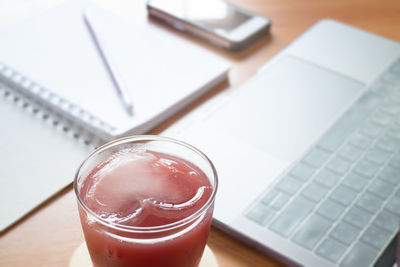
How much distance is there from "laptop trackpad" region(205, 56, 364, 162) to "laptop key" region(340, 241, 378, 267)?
150 millimetres

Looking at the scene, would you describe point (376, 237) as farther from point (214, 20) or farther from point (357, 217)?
point (214, 20)

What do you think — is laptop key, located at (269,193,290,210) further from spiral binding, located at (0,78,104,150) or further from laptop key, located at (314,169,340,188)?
spiral binding, located at (0,78,104,150)

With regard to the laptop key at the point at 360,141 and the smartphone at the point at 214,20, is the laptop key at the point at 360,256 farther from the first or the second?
the smartphone at the point at 214,20

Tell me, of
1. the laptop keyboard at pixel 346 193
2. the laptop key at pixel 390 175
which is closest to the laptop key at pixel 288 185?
the laptop keyboard at pixel 346 193

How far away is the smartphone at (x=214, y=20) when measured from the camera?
0.89m

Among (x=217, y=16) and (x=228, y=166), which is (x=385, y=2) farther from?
(x=228, y=166)

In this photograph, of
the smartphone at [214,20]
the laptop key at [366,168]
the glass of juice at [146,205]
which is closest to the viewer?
the glass of juice at [146,205]

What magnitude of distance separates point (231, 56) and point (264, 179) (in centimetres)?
30

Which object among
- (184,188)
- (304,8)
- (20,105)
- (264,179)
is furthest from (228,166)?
(304,8)

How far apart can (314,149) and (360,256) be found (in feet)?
0.57

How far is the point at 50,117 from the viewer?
74 cm

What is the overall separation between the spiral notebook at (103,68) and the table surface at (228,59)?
3 centimetres

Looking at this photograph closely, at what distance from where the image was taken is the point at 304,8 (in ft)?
3.29

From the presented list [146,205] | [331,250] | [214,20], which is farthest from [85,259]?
[214,20]
